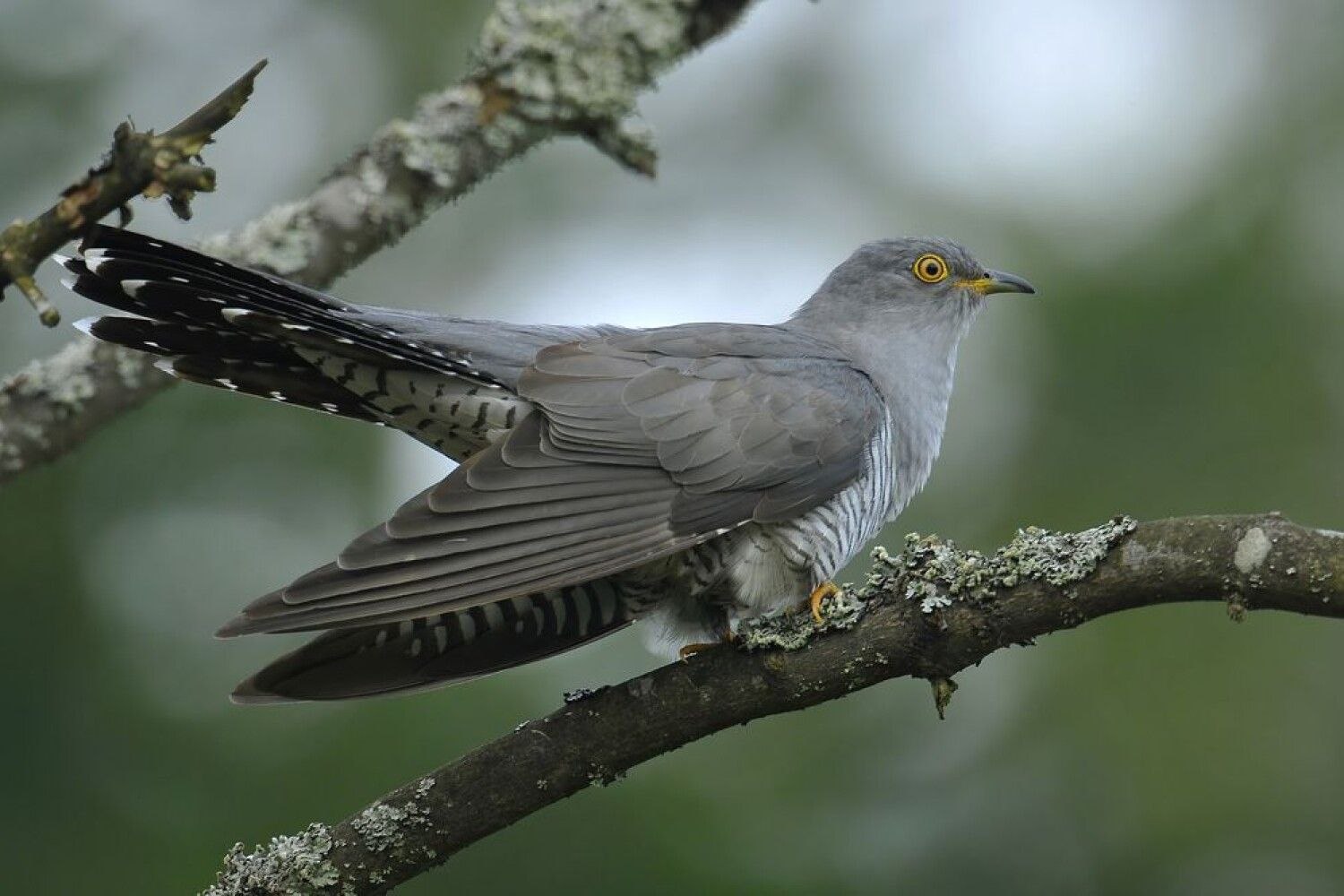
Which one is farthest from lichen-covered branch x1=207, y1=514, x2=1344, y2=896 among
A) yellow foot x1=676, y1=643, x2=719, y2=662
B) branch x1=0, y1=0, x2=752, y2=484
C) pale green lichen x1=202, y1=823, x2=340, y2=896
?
branch x1=0, y1=0, x2=752, y2=484

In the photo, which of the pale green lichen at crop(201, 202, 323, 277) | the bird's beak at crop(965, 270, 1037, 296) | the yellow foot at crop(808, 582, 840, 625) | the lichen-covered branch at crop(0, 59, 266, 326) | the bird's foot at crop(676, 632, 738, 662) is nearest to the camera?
the lichen-covered branch at crop(0, 59, 266, 326)

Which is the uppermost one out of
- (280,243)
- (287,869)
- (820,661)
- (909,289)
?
(909,289)

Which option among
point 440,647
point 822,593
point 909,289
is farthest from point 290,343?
point 909,289

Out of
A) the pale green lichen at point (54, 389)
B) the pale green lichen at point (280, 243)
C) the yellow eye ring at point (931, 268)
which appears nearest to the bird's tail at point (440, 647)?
the pale green lichen at point (54, 389)

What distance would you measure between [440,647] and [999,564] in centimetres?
132

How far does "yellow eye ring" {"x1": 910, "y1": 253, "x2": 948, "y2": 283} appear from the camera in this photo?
4.43m

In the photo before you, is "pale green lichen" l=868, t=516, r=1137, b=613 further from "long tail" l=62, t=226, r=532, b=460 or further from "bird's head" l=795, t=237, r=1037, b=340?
"bird's head" l=795, t=237, r=1037, b=340

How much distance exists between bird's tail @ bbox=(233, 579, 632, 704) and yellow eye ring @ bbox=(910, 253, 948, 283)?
1.71m

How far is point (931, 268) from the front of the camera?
4.44 meters

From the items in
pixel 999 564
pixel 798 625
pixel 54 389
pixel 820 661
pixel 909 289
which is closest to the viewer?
pixel 999 564

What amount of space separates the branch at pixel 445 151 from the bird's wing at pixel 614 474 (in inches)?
29.3

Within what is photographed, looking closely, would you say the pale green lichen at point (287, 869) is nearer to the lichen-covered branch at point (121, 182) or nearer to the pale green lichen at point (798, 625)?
the pale green lichen at point (798, 625)

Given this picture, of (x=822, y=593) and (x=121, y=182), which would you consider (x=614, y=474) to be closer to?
(x=822, y=593)

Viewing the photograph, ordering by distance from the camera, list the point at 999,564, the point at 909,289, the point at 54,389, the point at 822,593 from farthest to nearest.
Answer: the point at 909,289
the point at 54,389
the point at 822,593
the point at 999,564
